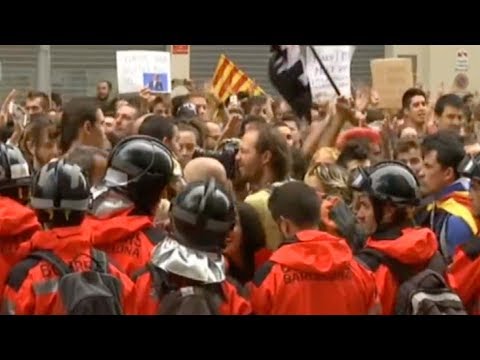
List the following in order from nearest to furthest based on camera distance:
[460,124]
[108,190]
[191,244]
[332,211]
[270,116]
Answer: [191,244] < [108,190] < [332,211] < [460,124] < [270,116]

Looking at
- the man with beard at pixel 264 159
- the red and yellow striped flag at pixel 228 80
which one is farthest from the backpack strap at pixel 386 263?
the red and yellow striped flag at pixel 228 80

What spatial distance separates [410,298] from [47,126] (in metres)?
4.06

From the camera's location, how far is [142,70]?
13375mm

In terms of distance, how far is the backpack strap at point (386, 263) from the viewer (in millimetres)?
5531

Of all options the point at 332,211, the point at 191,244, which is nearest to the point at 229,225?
the point at 191,244

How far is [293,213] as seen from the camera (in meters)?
5.71

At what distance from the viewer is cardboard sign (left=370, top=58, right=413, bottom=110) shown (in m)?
13.3

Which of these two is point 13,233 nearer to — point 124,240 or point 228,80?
point 124,240

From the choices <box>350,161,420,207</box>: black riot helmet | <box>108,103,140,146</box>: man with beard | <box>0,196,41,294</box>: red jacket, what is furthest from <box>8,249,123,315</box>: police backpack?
<box>108,103,140,146</box>: man with beard

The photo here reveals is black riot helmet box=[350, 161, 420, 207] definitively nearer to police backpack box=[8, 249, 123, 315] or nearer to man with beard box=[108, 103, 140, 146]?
police backpack box=[8, 249, 123, 315]

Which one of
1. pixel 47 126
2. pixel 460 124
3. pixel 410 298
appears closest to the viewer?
pixel 410 298
